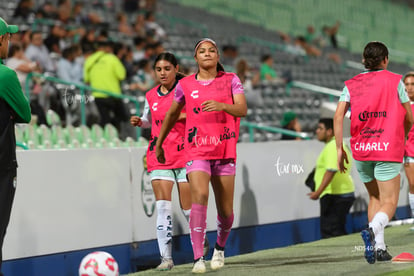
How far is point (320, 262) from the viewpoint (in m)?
7.93

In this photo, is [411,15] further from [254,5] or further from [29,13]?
[29,13]

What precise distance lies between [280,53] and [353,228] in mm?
13394

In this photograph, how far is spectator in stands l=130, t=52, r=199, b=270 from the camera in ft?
27.6

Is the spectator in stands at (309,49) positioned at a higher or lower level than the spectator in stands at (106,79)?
higher

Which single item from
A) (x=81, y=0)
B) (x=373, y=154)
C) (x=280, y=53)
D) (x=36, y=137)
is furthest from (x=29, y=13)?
(x=373, y=154)

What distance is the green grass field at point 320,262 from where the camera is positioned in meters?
7.16

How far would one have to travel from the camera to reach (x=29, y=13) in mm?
18375

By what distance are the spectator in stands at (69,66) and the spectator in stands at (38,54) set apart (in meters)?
0.19

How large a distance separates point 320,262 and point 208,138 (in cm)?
162

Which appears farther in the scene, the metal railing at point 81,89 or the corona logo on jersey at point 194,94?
the metal railing at point 81,89

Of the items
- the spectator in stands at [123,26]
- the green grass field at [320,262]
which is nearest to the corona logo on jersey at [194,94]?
the green grass field at [320,262]

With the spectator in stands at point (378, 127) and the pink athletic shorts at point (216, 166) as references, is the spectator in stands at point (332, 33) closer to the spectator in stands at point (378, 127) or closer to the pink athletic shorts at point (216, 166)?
the spectator in stands at point (378, 127)

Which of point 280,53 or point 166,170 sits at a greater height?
point 280,53

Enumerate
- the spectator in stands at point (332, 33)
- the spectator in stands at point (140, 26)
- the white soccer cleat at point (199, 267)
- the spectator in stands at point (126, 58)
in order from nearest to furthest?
the white soccer cleat at point (199, 267), the spectator in stands at point (126, 58), the spectator in stands at point (140, 26), the spectator in stands at point (332, 33)
